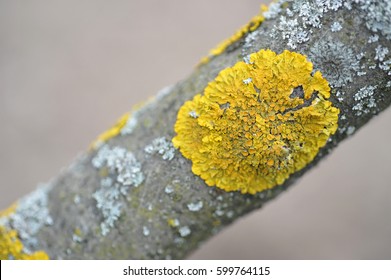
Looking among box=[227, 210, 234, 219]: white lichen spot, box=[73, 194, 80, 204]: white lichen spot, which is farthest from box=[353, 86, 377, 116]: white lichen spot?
box=[73, 194, 80, 204]: white lichen spot

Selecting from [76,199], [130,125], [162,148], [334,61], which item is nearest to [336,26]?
[334,61]

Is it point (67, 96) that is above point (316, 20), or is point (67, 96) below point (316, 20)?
above

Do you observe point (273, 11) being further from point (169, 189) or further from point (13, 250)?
point (13, 250)

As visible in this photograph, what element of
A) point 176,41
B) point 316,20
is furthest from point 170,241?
point 176,41

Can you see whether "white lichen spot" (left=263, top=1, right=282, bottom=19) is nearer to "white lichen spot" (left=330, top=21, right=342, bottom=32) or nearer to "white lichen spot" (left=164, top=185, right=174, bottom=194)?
"white lichen spot" (left=330, top=21, right=342, bottom=32)

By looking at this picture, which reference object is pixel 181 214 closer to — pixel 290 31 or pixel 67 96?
pixel 290 31

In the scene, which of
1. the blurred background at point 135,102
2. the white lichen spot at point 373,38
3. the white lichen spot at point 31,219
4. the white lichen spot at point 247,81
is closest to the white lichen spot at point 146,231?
the white lichen spot at point 31,219
